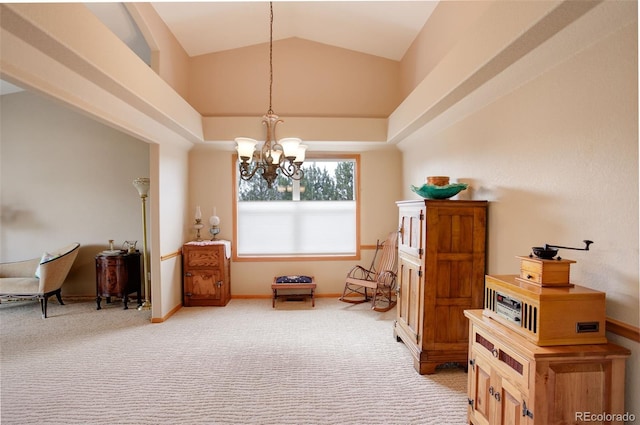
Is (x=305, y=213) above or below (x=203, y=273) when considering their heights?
above

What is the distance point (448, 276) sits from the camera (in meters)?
2.72

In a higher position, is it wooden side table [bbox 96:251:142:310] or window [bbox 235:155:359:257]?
window [bbox 235:155:359:257]

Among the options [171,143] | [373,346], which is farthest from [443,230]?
[171,143]

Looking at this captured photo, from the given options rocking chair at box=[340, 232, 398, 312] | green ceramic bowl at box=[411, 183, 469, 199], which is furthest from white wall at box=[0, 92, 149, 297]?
green ceramic bowl at box=[411, 183, 469, 199]

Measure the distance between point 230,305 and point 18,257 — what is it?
11.7ft

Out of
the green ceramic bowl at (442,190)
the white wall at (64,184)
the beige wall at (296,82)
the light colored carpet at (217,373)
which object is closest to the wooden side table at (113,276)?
the light colored carpet at (217,373)

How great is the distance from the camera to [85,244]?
4977mm

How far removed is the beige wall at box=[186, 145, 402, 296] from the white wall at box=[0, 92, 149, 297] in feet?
3.36

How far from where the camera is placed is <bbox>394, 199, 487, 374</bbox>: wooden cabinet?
2699 mm

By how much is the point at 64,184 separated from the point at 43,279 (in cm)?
162

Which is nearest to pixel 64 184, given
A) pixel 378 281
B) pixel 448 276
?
pixel 378 281

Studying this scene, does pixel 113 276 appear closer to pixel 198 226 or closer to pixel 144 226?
pixel 144 226

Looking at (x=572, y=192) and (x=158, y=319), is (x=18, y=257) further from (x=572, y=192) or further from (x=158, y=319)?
(x=572, y=192)

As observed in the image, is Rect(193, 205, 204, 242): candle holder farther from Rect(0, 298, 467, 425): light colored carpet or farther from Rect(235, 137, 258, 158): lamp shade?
Rect(235, 137, 258, 158): lamp shade
